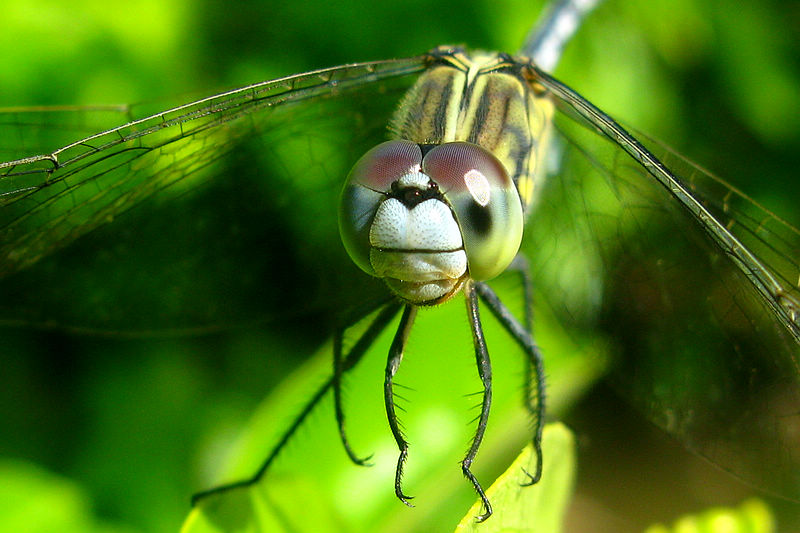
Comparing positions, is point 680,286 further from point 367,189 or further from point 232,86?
point 232,86

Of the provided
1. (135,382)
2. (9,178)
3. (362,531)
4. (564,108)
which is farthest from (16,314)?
(564,108)

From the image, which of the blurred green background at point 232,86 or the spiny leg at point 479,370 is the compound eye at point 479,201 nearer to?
the spiny leg at point 479,370

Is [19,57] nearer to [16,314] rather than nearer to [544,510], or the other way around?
[16,314]

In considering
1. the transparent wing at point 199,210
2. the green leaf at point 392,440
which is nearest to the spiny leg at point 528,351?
the green leaf at point 392,440

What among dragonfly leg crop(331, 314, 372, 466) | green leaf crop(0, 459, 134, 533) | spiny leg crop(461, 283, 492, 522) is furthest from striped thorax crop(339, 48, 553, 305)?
green leaf crop(0, 459, 134, 533)

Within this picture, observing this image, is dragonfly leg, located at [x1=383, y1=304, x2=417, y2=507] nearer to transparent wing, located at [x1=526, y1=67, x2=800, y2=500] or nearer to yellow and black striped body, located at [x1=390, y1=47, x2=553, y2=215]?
yellow and black striped body, located at [x1=390, y1=47, x2=553, y2=215]

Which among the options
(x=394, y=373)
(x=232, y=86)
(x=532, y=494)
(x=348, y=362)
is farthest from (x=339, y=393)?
(x=232, y=86)

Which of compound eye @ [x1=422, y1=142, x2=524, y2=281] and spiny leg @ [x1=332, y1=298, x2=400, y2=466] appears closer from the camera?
compound eye @ [x1=422, y1=142, x2=524, y2=281]
